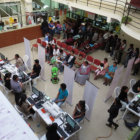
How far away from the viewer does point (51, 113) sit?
5.22 m

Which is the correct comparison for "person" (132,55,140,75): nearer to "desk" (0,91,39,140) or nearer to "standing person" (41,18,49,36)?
"desk" (0,91,39,140)

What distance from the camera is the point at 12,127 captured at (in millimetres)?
4016

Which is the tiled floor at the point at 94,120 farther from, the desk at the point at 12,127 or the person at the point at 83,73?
the desk at the point at 12,127

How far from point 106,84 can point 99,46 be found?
4.19m

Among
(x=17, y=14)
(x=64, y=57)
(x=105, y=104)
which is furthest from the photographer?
(x=17, y=14)

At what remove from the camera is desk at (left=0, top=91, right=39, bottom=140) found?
151 inches

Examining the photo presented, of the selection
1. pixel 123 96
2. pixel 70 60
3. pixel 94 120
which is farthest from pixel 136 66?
pixel 94 120

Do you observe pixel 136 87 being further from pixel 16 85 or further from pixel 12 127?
pixel 12 127

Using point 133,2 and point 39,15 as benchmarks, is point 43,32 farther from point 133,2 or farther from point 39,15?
point 133,2

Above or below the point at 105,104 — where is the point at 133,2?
above

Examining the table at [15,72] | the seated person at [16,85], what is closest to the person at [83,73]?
the table at [15,72]

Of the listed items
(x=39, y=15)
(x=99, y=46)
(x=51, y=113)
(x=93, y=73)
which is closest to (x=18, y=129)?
(x=51, y=113)

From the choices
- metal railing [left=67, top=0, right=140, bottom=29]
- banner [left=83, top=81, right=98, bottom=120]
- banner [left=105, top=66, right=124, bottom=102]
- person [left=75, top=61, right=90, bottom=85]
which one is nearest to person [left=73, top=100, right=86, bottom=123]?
banner [left=83, top=81, right=98, bottom=120]

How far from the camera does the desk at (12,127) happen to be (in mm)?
3848
